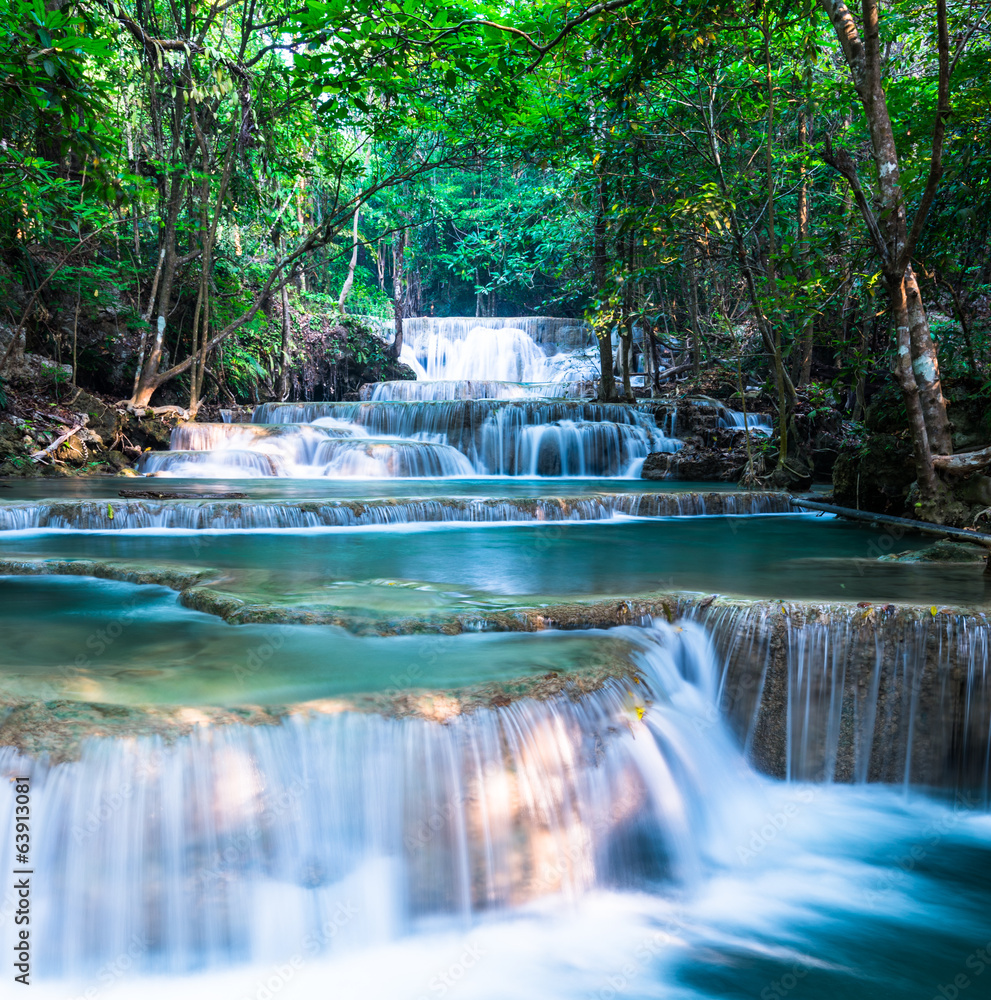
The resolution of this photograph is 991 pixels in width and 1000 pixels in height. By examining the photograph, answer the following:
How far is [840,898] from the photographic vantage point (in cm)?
334

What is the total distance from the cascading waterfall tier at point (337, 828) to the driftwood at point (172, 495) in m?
6.29

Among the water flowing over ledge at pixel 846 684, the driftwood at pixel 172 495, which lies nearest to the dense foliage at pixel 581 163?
the water flowing over ledge at pixel 846 684

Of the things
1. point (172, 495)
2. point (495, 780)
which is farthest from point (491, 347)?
point (495, 780)

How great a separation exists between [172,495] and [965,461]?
8141mm

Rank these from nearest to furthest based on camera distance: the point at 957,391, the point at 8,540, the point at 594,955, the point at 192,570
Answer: the point at 594,955 → the point at 192,570 → the point at 8,540 → the point at 957,391

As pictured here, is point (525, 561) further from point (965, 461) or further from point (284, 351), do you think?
point (284, 351)

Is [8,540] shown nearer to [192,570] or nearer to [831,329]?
[192,570]

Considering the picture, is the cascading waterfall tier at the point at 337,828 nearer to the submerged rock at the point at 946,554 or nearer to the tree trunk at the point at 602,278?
the submerged rock at the point at 946,554

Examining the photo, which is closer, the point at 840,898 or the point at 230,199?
the point at 840,898

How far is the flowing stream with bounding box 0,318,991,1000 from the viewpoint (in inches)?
104

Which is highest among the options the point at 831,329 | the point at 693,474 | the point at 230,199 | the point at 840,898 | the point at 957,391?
the point at 230,199

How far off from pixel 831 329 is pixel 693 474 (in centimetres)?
382

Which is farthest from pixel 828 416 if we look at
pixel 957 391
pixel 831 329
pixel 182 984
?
pixel 182 984

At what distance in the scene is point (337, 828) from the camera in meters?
2.93
